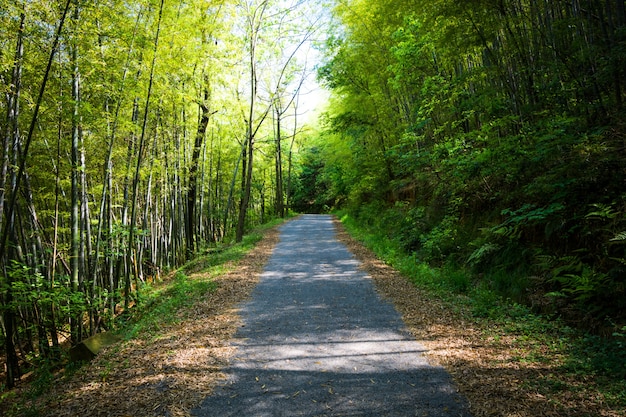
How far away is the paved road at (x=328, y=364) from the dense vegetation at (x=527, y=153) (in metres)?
1.88

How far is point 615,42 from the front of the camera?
4426 mm

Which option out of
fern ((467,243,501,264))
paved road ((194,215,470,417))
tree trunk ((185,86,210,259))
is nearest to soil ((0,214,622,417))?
paved road ((194,215,470,417))

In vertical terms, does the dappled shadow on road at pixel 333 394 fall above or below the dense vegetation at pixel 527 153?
below

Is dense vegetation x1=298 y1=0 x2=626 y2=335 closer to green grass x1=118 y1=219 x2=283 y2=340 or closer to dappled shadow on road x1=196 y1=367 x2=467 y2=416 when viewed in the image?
dappled shadow on road x1=196 y1=367 x2=467 y2=416

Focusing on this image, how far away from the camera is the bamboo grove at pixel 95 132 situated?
4852 mm

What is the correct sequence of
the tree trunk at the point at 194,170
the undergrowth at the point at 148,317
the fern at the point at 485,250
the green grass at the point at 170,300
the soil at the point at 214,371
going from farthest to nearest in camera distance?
the tree trunk at the point at 194,170 < the fern at the point at 485,250 < the green grass at the point at 170,300 < the undergrowth at the point at 148,317 < the soil at the point at 214,371

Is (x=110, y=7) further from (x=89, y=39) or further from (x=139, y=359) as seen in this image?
(x=139, y=359)

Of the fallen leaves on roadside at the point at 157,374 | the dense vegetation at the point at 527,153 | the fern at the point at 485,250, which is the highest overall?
the dense vegetation at the point at 527,153

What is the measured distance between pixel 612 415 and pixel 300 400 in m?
2.20

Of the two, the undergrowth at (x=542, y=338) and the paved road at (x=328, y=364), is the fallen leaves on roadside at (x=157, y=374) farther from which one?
the undergrowth at (x=542, y=338)

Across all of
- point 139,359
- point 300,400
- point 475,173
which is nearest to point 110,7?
point 139,359

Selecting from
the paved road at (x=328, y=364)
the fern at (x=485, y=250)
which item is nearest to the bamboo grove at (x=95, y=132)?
the paved road at (x=328, y=364)

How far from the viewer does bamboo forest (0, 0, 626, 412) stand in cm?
436

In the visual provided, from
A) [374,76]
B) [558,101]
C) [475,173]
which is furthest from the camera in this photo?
[374,76]
